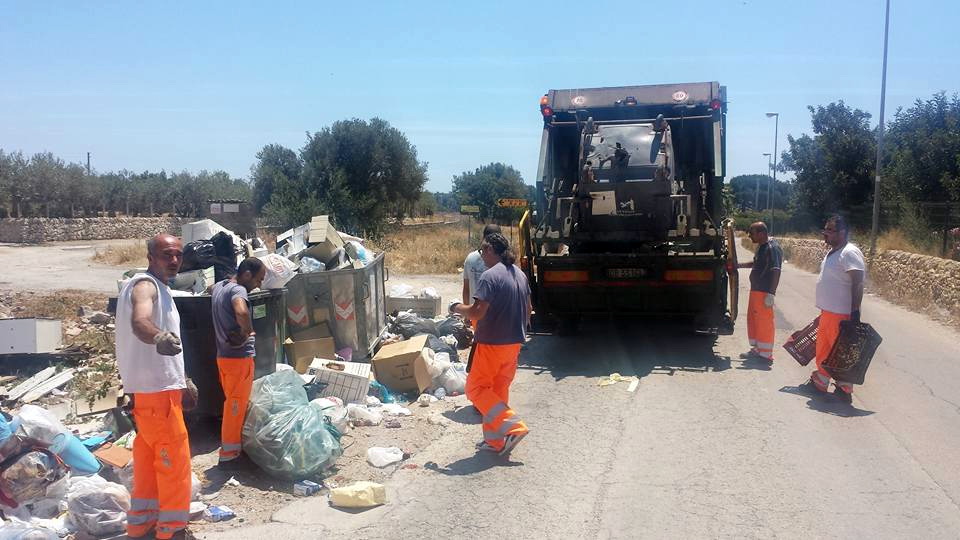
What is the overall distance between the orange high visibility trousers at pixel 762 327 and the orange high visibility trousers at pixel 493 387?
4256 millimetres

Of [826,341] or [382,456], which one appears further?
[826,341]

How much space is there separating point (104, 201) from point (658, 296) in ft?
159

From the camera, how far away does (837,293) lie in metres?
7.14

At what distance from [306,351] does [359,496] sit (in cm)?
317

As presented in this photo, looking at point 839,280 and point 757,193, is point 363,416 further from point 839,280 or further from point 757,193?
point 757,193

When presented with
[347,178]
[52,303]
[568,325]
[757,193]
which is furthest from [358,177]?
[757,193]

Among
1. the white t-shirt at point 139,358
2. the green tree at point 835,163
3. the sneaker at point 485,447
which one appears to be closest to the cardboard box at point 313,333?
the sneaker at point 485,447

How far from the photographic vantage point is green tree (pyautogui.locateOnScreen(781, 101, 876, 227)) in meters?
34.3

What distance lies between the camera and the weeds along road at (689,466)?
14.5 feet

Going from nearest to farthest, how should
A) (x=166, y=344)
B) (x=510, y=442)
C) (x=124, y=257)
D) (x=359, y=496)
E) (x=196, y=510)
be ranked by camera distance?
(x=166, y=344) → (x=196, y=510) → (x=359, y=496) → (x=510, y=442) → (x=124, y=257)

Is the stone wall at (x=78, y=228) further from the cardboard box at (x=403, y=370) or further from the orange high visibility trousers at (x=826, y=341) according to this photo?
the orange high visibility trousers at (x=826, y=341)

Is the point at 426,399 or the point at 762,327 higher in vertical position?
the point at 762,327

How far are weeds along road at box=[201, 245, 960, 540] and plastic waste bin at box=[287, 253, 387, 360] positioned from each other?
1.79 m

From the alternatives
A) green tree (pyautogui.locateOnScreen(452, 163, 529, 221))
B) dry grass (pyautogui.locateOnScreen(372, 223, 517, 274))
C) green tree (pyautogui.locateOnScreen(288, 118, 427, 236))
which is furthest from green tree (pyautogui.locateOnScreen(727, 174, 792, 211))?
dry grass (pyautogui.locateOnScreen(372, 223, 517, 274))
